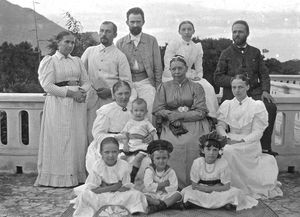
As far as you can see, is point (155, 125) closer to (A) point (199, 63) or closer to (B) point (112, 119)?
(B) point (112, 119)

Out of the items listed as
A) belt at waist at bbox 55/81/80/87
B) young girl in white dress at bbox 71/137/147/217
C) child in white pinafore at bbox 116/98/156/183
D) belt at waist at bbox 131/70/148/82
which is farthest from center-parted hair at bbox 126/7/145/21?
young girl in white dress at bbox 71/137/147/217

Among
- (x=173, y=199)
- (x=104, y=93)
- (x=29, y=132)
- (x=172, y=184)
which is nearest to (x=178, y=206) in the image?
(x=173, y=199)

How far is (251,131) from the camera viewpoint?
212 inches

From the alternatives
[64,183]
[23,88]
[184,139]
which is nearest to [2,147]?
[64,183]

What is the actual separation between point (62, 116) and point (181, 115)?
1.40 metres

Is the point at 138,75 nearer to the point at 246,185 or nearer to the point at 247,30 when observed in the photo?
the point at 247,30

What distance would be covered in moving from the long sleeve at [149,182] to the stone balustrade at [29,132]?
2.18 m

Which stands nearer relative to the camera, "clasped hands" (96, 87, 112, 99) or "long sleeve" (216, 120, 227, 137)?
"long sleeve" (216, 120, 227, 137)

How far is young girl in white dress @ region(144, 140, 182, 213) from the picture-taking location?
450 centimetres

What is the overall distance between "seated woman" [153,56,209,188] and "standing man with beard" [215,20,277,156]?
0.64m

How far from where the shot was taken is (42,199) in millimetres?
5090

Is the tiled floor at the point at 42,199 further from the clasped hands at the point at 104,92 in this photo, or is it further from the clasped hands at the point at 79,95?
the clasped hands at the point at 104,92

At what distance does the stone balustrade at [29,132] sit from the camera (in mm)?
6184

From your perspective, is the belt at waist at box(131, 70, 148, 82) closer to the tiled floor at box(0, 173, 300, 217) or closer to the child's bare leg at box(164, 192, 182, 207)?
the tiled floor at box(0, 173, 300, 217)
